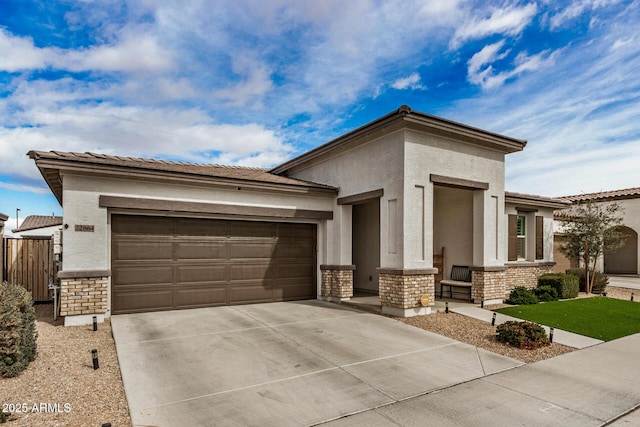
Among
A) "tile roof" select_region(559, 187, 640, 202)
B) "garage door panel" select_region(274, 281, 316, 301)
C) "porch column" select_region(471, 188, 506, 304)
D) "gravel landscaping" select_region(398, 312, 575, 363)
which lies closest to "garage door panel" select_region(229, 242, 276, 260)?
"garage door panel" select_region(274, 281, 316, 301)

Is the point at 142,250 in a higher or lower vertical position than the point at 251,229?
lower

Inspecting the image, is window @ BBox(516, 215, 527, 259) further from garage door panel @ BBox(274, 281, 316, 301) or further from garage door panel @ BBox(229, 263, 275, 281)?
garage door panel @ BBox(229, 263, 275, 281)

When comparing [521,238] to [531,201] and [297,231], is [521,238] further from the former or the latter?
[297,231]

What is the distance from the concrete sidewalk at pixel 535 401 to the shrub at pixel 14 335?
457 cm

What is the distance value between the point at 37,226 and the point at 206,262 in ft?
84.4

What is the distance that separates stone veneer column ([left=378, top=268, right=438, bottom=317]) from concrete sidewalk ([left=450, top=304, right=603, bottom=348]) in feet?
3.68

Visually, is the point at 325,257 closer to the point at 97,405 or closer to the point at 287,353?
the point at 287,353

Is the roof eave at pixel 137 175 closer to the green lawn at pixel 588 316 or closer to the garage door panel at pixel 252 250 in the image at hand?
the garage door panel at pixel 252 250

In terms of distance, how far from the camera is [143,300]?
956 centimetres

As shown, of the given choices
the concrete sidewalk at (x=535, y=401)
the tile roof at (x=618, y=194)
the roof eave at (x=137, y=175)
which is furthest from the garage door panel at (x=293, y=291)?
the tile roof at (x=618, y=194)

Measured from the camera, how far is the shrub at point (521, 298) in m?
11.4

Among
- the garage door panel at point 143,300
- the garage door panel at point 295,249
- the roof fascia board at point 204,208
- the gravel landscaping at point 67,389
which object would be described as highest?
the roof fascia board at point 204,208

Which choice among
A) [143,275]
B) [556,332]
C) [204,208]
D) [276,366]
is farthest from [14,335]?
[556,332]

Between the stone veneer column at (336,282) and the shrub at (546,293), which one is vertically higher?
the stone veneer column at (336,282)
